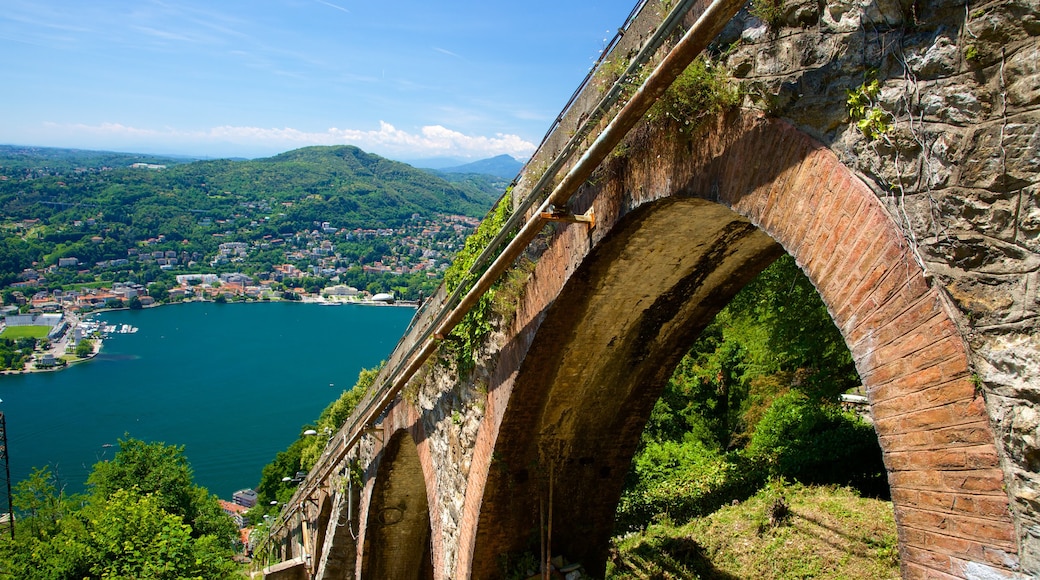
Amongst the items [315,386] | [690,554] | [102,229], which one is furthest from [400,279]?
[690,554]

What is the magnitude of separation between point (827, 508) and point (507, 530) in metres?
5.44

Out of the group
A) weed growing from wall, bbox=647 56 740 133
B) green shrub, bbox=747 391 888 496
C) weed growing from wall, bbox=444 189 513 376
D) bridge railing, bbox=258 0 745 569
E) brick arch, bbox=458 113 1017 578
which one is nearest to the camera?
brick arch, bbox=458 113 1017 578

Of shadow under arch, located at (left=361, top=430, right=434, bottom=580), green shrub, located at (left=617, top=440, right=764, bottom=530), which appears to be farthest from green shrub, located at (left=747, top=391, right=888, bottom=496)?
shadow under arch, located at (left=361, top=430, right=434, bottom=580)

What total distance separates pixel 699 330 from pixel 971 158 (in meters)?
4.55

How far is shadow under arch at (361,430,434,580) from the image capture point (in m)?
9.93

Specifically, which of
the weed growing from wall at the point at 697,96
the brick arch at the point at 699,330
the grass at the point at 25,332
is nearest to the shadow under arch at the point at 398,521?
the brick arch at the point at 699,330

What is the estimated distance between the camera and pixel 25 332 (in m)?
88.2

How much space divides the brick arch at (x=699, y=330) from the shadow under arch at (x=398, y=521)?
10.2ft

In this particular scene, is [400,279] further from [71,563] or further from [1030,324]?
[1030,324]

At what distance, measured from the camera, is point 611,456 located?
7.52 m

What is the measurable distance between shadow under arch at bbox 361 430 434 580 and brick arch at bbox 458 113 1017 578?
10.2ft

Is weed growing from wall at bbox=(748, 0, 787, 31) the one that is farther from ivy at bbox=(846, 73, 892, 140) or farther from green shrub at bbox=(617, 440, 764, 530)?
green shrub at bbox=(617, 440, 764, 530)

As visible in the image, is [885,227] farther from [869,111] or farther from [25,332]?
[25,332]

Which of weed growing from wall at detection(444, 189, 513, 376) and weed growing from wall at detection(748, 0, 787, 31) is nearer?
weed growing from wall at detection(748, 0, 787, 31)
